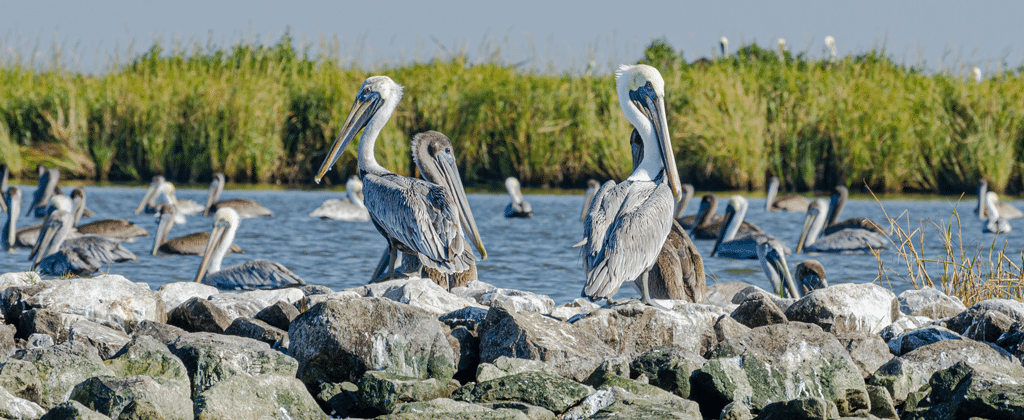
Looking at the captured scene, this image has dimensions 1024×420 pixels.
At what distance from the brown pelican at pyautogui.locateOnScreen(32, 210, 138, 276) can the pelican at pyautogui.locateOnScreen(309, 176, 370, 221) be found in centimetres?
382

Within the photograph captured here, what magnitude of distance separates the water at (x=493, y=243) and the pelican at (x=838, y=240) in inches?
5.0

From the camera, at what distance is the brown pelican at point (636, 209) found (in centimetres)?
442

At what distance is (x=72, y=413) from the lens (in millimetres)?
3000

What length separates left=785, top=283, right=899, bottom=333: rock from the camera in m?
4.75

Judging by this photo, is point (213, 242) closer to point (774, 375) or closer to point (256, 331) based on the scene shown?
point (256, 331)

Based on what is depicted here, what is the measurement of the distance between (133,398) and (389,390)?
0.81 m

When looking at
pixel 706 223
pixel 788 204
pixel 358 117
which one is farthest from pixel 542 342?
pixel 788 204

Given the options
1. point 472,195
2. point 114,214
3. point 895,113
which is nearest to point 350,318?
point 114,214

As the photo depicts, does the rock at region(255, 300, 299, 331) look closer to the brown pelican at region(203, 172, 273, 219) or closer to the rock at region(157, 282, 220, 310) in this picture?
the rock at region(157, 282, 220, 310)

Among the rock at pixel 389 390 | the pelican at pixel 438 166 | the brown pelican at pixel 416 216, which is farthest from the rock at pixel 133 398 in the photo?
the pelican at pixel 438 166

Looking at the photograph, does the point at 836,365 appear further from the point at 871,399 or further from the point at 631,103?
the point at 631,103

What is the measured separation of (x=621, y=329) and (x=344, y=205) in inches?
383

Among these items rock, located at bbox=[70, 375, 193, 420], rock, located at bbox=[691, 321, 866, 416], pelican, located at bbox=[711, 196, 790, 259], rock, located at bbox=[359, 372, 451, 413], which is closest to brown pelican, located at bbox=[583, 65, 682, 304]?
rock, located at bbox=[691, 321, 866, 416]

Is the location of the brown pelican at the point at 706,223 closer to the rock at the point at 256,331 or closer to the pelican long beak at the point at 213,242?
the pelican long beak at the point at 213,242
